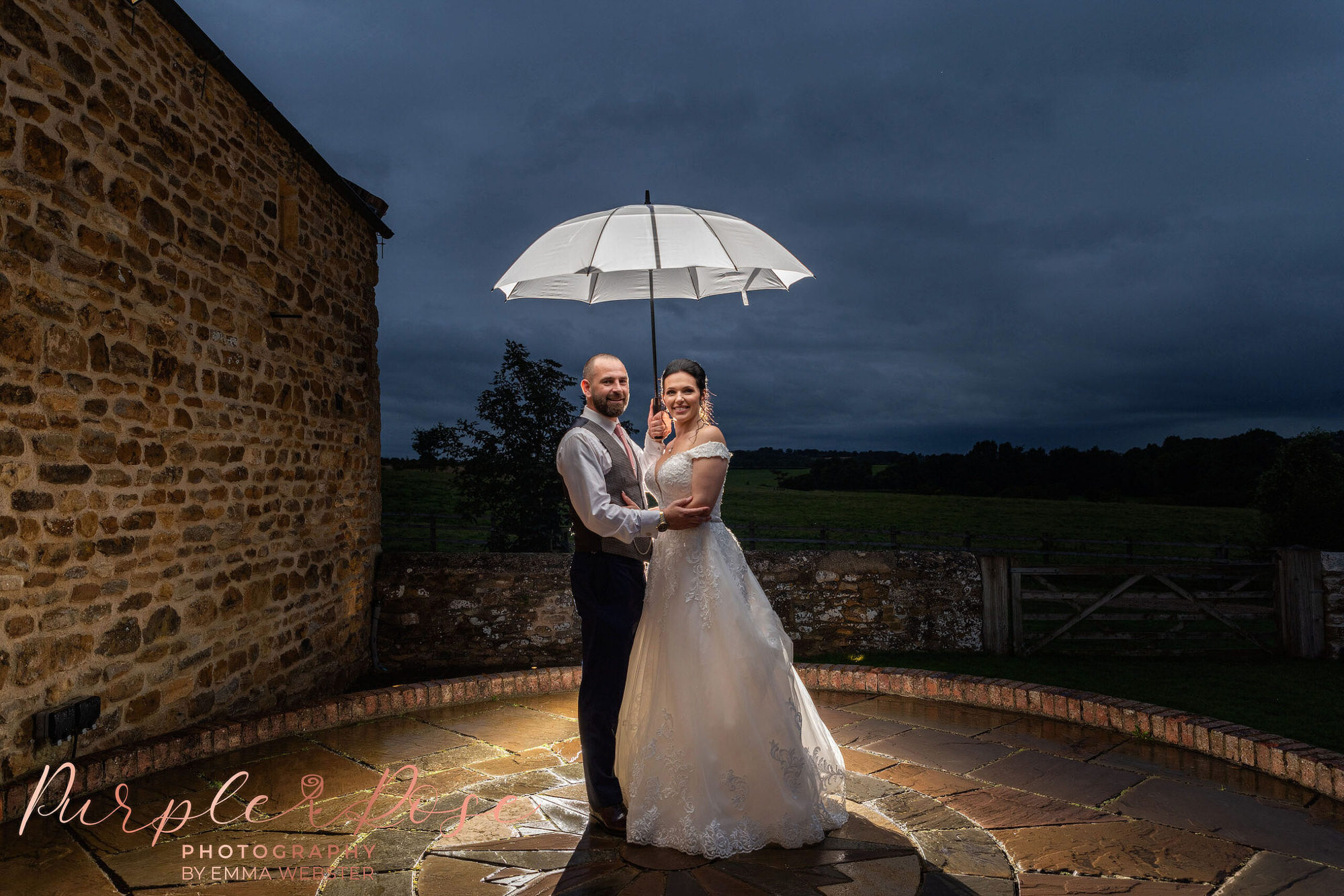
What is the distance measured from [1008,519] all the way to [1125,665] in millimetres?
22044

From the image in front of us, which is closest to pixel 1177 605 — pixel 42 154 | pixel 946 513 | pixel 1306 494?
pixel 1306 494

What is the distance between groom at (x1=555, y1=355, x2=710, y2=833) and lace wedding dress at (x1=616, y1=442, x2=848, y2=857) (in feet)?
0.28

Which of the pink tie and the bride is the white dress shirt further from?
the bride

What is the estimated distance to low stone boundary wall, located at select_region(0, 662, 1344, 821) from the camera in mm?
3795

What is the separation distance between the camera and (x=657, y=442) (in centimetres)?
367

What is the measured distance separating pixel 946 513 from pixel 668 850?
1135 inches

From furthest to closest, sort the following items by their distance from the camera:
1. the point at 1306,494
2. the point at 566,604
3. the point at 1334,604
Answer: the point at 1306,494, the point at 1334,604, the point at 566,604

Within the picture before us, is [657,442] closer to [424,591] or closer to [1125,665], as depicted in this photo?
[424,591]

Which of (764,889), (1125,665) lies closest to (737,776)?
(764,889)

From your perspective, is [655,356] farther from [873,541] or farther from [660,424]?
[873,541]

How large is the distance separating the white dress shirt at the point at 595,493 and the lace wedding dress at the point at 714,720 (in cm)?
25

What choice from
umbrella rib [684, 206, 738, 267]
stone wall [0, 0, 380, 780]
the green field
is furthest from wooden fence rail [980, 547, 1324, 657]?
the green field

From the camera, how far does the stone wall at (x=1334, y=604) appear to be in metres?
8.07

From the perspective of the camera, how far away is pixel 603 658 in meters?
3.25
